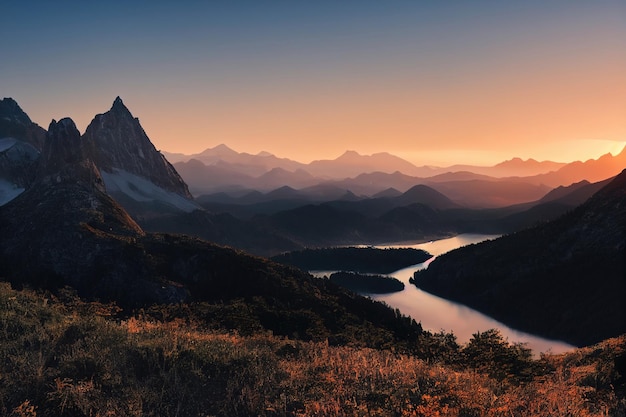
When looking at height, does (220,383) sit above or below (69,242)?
above

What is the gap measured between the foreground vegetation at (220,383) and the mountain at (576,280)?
152855mm

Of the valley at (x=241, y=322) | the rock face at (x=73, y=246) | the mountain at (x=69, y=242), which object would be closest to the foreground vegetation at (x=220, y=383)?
the valley at (x=241, y=322)

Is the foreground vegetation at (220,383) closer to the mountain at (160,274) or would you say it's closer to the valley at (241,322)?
the valley at (241,322)

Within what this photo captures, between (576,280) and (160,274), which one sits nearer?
(160,274)

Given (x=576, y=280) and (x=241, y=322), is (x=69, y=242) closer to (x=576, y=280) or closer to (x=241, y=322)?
(x=241, y=322)

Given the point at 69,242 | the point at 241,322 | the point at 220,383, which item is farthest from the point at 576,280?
the point at 220,383

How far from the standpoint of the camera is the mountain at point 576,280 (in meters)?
148

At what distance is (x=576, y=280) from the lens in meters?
168

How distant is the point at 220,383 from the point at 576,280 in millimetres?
193120

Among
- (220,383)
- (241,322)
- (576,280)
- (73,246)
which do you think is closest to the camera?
(220,383)

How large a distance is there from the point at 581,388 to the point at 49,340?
21.8 metres

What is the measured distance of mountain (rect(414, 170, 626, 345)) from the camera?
148000 mm

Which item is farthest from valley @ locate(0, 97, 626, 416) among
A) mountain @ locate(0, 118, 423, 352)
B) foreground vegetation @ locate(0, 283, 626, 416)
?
mountain @ locate(0, 118, 423, 352)

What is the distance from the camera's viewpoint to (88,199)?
134875mm
